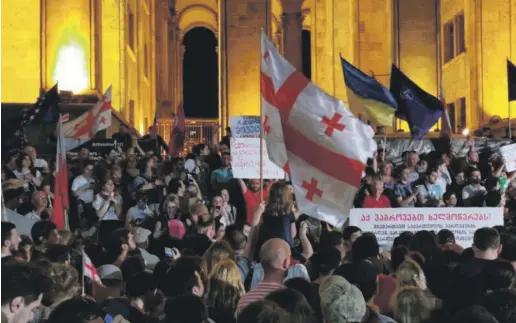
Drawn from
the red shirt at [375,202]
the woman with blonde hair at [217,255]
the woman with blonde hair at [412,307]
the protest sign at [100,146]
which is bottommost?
the woman with blonde hair at [412,307]

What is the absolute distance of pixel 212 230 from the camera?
12672mm

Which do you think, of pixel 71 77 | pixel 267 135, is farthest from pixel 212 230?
pixel 71 77

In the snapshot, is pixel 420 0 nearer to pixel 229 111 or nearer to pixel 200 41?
pixel 229 111

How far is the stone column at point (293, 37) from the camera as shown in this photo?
41.8 meters

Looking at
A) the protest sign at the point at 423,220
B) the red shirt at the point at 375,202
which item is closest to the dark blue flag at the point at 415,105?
the red shirt at the point at 375,202

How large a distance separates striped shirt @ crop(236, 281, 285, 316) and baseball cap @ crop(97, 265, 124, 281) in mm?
1381

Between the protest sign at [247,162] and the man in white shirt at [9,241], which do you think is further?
the protest sign at [247,162]

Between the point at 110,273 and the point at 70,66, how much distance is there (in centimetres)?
1912

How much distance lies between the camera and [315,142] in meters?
10.6

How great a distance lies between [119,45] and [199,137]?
11834 mm

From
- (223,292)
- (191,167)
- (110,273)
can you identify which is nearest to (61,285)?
(223,292)

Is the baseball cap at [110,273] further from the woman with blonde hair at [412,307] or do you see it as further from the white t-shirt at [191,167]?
the white t-shirt at [191,167]

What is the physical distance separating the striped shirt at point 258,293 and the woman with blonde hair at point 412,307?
1009mm

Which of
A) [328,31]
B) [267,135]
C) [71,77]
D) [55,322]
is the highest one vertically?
[328,31]
